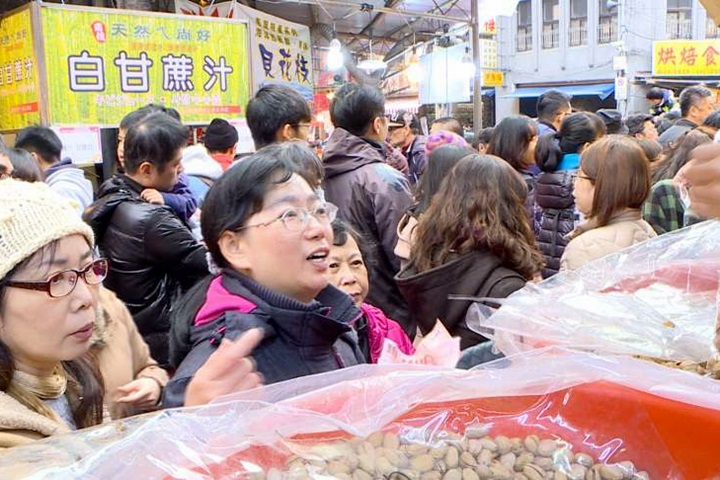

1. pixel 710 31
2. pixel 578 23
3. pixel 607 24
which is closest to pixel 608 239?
pixel 607 24

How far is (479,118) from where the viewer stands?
32.7ft

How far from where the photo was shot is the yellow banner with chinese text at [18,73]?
4508 mm

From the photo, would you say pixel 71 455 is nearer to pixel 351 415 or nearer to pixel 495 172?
pixel 351 415

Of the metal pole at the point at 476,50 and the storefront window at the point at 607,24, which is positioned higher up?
the storefront window at the point at 607,24

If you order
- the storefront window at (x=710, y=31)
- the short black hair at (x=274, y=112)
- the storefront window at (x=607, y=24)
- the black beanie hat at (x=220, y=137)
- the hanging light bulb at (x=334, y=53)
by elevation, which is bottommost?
the black beanie hat at (x=220, y=137)

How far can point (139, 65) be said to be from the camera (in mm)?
4859

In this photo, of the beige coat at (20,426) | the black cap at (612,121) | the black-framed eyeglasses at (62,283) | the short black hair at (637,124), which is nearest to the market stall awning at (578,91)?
the short black hair at (637,124)

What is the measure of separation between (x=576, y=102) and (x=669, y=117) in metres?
14.5

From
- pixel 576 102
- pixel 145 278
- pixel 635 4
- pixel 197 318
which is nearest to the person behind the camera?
pixel 197 318

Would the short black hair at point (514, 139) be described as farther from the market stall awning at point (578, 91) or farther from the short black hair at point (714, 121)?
the market stall awning at point (578, 91)

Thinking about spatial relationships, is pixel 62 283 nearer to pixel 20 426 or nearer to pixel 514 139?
pixel 20 426

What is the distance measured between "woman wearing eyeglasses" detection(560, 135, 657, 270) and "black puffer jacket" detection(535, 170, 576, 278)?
94 cm

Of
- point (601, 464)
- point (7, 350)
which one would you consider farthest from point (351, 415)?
point (7, 350)

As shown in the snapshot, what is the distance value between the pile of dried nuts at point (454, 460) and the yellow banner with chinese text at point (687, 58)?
19266 mm
